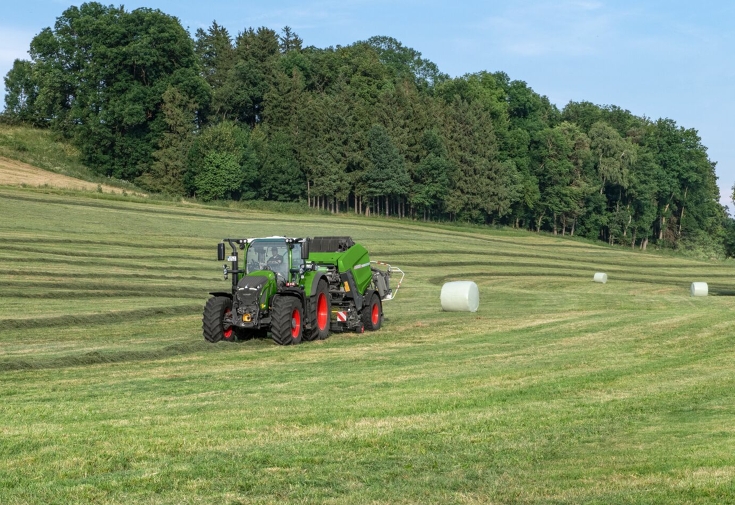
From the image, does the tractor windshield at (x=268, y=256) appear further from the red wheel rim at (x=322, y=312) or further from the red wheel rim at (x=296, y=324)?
the red wheel rim at (x=322, y=312)

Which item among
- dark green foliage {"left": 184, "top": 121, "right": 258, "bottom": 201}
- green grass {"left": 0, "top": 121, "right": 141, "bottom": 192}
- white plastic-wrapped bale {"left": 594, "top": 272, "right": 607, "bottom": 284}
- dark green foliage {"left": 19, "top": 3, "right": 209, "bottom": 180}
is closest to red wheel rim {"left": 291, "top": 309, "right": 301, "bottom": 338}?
white plastic-wrapped bale {"left": 594, "top": 272, "right": 607, "bottom": 284}

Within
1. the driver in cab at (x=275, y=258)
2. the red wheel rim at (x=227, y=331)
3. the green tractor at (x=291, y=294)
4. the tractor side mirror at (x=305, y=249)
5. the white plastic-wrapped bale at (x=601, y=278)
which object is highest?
the tractor side mirror at (x=305, y=249)

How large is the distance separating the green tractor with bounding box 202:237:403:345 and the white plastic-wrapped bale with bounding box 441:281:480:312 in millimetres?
5718

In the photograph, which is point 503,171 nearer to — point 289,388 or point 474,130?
point 474,130

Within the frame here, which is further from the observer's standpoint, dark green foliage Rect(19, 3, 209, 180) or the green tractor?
dark green foliage Rect(19, 3, 209, 180)

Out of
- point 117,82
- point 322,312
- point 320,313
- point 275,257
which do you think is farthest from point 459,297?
point 117,82

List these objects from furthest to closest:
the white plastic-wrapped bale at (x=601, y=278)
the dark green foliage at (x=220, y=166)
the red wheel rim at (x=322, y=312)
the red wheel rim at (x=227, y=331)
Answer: the dark green foliage at (x=220, y=166) < the white plastic-wrapped bale at (x=601, y=278) < the red wheel rim at (x=322, y=312) < the red wheel rim at (x=227, y=331)

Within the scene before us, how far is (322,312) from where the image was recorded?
24906 millimetres

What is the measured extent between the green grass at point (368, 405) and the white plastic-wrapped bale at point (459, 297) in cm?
62

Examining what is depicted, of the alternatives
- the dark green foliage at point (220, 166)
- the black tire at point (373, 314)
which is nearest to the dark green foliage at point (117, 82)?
the dark green foliage at point (220, 166)

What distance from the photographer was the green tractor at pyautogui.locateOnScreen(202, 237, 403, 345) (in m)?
22.5

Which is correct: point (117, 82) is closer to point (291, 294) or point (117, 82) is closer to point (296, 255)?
point (296, 255)

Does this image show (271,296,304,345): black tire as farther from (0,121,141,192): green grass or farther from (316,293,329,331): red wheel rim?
(0,121,141,192): green grass

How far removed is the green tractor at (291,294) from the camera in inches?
886
